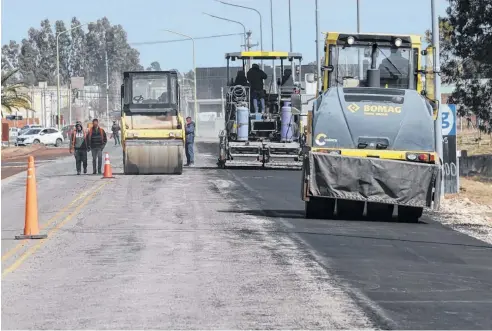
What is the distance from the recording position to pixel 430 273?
13344 millimetres

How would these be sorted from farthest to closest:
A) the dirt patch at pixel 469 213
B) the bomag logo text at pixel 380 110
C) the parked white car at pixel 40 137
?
the parked white car at pixel 40 137 → the bomag logo text at pixel 380 110 → the dirt patch at pixel 469 213

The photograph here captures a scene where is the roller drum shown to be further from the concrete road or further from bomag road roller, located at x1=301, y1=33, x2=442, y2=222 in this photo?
bomag road roller, located at x1=301, y1=33, x2=442, y2=222

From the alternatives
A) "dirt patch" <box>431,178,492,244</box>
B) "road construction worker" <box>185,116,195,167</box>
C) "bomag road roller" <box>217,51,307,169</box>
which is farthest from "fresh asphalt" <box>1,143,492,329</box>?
"road construction worker" <box>185,116,195,167</box>

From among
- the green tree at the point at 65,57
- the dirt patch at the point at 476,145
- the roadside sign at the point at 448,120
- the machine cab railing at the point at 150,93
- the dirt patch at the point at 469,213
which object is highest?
the green tree at the point at 65,57

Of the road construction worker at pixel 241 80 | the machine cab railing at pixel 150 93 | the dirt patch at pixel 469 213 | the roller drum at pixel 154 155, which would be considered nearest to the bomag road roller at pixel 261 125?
the road construction worker at pixel 241 80

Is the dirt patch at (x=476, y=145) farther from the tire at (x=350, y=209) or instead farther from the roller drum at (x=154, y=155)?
the tire at (x=350, y=209)

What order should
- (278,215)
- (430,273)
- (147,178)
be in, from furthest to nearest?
(147,178) < (278,215) < (430,273)

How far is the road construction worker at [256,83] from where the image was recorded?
36594 mm

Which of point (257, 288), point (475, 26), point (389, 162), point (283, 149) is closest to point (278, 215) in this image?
point (389, 162)

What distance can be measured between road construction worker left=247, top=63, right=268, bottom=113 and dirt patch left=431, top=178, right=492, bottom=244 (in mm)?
8524

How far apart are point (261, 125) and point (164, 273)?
24633mm

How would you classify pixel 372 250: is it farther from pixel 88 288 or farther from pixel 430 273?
pixel 88 288

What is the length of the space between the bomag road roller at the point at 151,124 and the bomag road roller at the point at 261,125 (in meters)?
2.30

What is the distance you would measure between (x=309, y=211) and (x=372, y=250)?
4.98 meters
